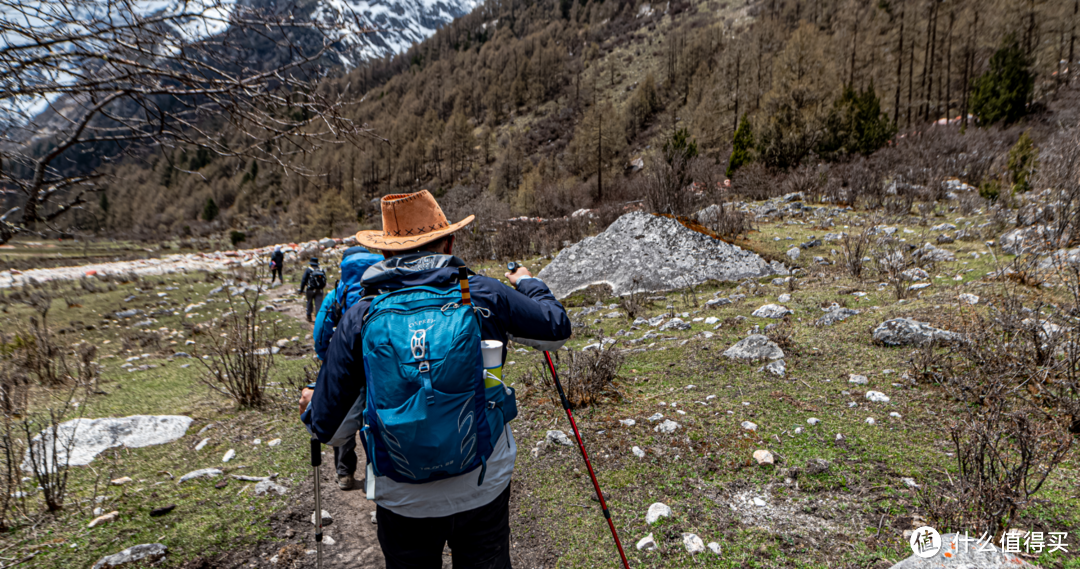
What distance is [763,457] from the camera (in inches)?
118

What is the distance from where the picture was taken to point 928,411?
3146 millimetres

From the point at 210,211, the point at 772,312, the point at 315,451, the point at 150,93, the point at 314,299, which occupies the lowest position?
the point at 314,299

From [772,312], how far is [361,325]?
549 centimetres

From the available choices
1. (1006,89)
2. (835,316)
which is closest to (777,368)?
(835,316)

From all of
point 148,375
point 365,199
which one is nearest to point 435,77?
point 365,199

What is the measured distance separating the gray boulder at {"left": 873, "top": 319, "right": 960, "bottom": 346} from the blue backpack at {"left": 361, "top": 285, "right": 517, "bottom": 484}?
4227mm

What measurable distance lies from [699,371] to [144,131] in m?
4.48

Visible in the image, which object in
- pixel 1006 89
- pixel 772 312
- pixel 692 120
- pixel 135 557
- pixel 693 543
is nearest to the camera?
pixel 693 543

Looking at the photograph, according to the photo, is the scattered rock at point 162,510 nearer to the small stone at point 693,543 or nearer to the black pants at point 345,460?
the black pants at point 345,460

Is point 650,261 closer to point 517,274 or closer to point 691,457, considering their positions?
point 691,457

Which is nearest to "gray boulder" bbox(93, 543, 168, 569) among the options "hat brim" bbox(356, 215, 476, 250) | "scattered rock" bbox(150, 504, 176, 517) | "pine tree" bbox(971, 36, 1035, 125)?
"scattered rock" bbox(150, 504, 176, 517)

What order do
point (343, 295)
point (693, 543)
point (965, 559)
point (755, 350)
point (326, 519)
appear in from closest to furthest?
point (965, 559) → point (693, 543) → point (343, 295) → point (326, 519) → point (755, 350)

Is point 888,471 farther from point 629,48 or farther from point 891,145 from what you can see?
point 629,48

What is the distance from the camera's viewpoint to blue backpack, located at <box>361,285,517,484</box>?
142cm
